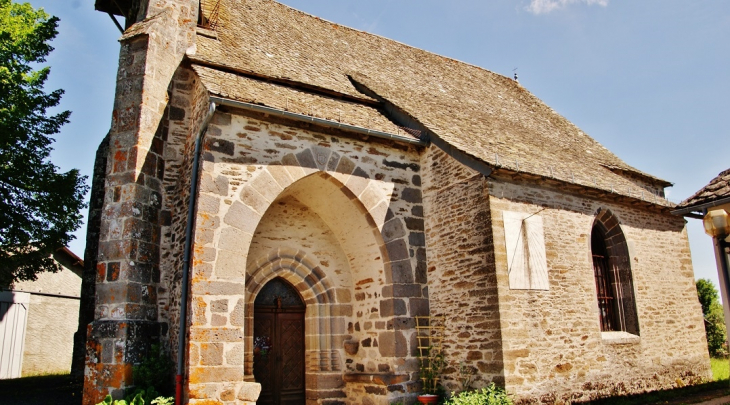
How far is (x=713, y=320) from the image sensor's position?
17547 mm

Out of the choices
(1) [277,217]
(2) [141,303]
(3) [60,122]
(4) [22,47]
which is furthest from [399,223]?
(4) [22,47]

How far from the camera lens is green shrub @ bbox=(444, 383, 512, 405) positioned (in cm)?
768

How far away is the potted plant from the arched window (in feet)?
11.5

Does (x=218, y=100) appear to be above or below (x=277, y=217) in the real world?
above

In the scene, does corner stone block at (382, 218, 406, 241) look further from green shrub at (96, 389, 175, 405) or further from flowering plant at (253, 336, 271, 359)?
green shrub at (96, 389, 175, 405)

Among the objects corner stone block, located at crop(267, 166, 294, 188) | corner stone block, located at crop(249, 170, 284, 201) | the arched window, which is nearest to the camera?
corner stone block, located at crop(249, 170, 284, 201)

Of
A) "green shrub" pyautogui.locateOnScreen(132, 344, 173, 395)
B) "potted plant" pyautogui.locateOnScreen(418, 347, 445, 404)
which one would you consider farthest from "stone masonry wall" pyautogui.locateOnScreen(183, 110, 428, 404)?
"green shrub" pyautogui.locateOnScreen(132, 344, 173, 395)

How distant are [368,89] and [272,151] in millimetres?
3053

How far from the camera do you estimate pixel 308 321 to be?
966cm

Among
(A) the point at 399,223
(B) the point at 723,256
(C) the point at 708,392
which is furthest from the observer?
(C) the point at 708,392

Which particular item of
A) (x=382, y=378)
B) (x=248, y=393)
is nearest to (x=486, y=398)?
(x=382, y=378)

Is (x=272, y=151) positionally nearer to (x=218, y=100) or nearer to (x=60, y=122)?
(x=218, y=100)

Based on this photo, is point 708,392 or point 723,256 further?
point 708,392

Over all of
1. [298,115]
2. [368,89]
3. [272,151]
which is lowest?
[272,151]
